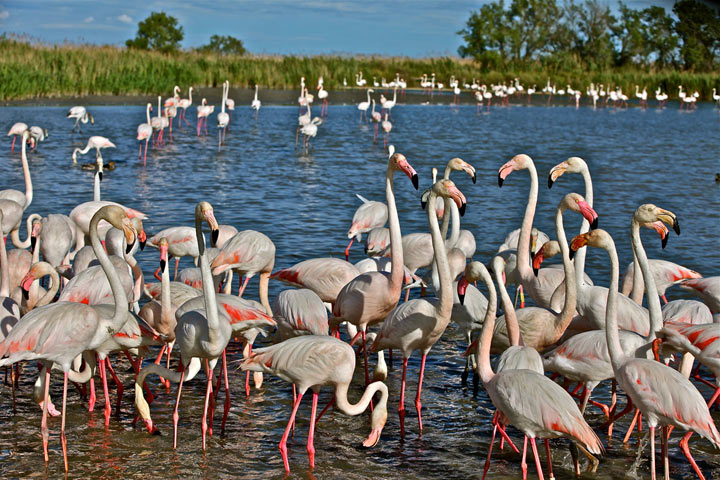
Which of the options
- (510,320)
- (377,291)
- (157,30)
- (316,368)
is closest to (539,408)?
(510,320)

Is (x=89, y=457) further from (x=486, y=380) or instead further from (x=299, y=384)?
(x=486, y=380)

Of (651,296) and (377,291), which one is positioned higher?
(651,296)

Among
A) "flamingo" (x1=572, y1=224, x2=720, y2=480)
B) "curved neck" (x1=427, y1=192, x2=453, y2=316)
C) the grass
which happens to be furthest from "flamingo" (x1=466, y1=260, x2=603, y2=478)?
the grass

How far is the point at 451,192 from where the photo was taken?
5.14 m

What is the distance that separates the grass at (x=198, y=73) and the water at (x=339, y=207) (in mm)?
1912

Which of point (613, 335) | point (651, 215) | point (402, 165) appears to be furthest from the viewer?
point (402, 165)

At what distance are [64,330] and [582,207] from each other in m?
3.19

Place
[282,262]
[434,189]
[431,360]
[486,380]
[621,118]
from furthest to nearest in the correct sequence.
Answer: [621,118] → [282,262] → [431,360] → [434,189] → [486,380]

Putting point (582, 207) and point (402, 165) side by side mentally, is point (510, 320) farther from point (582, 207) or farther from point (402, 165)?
point (402, 165)

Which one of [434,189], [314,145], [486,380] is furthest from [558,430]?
[314,145]

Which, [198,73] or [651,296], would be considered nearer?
[651,296]

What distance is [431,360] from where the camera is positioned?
6754 millimetres

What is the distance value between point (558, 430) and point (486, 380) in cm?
52

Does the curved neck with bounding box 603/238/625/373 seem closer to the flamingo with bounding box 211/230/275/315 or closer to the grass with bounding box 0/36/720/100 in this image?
the flamingo with bounding box 211/230/275/315
